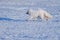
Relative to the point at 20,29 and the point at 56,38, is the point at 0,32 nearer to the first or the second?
the point at 20,29

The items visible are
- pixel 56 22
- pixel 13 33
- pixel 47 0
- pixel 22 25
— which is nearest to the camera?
pixel 13 33

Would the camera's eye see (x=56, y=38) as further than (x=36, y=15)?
No

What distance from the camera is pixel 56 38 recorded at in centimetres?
514

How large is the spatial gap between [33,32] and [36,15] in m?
1.67

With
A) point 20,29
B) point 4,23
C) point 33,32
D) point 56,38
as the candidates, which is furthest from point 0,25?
point 56,38

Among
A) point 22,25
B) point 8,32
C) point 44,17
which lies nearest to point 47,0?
point 44,17

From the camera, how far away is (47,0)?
46.4 feet

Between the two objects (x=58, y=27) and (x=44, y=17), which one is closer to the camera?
(x=58, y=27)

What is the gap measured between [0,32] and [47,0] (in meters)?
8.54

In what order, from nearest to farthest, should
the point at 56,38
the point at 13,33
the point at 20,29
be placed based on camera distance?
the point at 56,38 → the point at 13,33 → the point at 20,29

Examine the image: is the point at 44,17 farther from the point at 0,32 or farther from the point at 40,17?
the point at 0,32

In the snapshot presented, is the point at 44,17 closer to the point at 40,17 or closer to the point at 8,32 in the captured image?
the point at 40,17

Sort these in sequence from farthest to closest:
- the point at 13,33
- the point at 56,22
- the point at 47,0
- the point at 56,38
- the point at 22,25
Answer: the point at 47,0
the point at 56,22
the point at 22,25
the point at 13,33
the point at 56,38

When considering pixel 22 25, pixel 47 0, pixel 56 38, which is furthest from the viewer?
pixel 47 0
